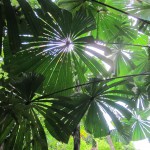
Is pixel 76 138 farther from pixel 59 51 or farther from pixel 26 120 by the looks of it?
pixel 59 51

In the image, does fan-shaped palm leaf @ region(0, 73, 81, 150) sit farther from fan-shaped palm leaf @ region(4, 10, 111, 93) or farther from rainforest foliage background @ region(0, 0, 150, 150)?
fan-shaped palm leaf @ region(4, 10, 111, 93)

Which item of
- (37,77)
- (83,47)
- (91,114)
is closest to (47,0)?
(37,77)

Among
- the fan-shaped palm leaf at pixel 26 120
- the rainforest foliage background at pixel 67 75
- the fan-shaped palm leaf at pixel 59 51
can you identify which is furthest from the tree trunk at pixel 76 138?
the fan-shaped palm leaf at pixel 59 51

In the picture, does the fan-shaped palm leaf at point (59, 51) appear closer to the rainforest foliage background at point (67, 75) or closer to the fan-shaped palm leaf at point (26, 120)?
the rainforest foliage background at point (67, 75)

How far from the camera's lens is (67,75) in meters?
2.97

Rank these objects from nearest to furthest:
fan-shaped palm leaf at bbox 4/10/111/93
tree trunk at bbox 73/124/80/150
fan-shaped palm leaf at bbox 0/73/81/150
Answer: fan-shaped palm leaf at bbox 0/73/81/150
fan-shaped palm leaf at bbox 4/10/111/93
tree trunk at bbox 73/124/80/150

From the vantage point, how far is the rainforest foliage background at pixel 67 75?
2.28m

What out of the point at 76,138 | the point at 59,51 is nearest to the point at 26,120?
the point at 76,138

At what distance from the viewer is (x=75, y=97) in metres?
2.80

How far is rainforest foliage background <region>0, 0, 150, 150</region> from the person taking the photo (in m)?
2.28

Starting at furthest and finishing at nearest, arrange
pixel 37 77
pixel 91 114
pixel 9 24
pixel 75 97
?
pixel 91 114
pixel 75 97
pixel 37 77
pixel 9 24

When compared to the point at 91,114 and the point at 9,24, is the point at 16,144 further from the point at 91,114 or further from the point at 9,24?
the point at 9,24

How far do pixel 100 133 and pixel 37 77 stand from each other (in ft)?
4.36

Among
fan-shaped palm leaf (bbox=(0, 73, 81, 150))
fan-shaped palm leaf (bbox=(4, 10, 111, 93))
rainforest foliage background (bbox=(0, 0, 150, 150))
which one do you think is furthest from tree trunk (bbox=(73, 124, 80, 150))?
fan-shaped palm leaf (bbox=(4, 10, 111, 93))
